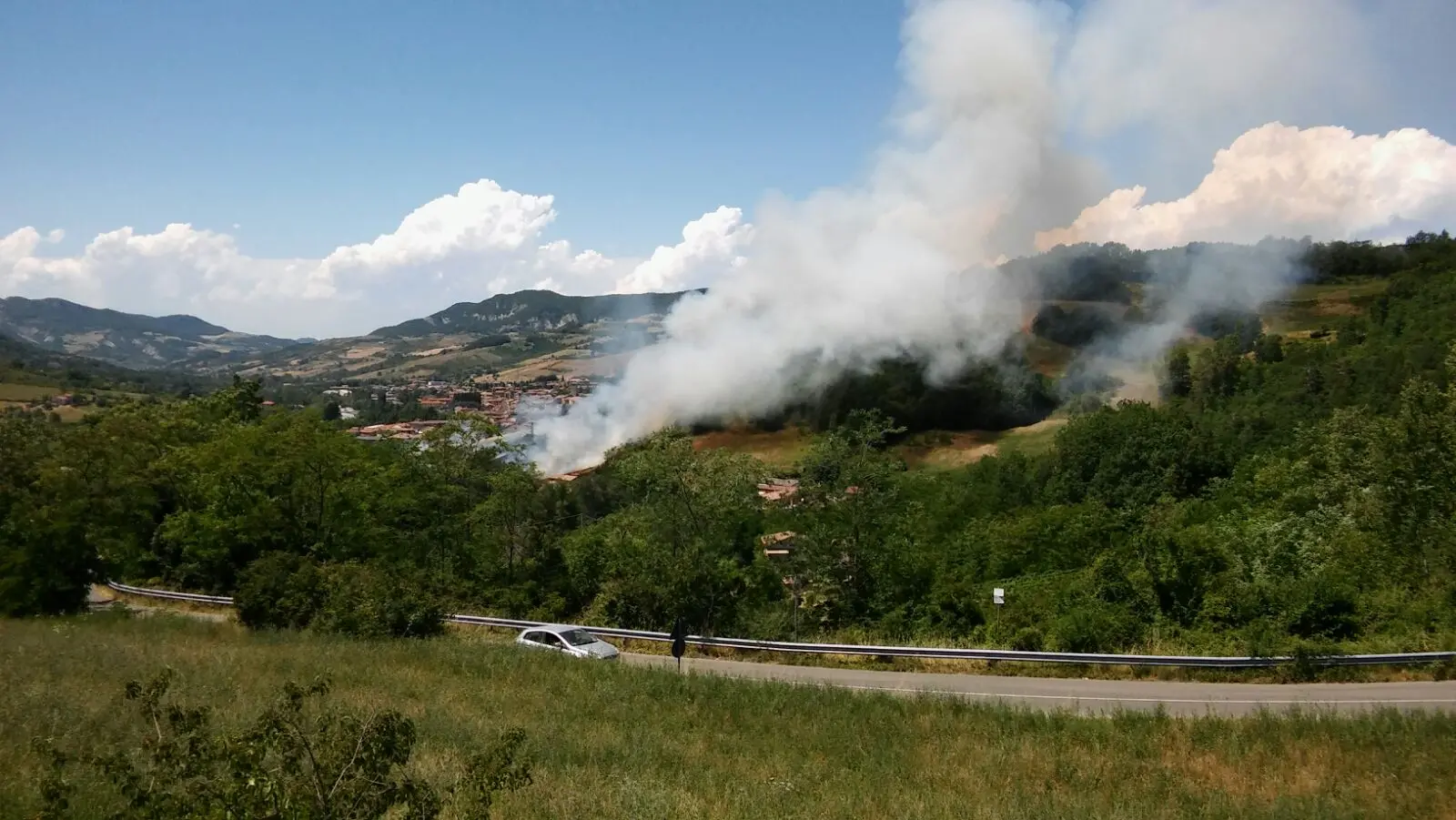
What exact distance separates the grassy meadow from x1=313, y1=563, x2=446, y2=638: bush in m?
3.86

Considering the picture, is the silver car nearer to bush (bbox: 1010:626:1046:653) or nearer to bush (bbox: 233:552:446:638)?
bush (bbox: 233:552:446:638)

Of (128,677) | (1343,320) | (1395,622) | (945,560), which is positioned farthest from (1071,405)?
(128,677)

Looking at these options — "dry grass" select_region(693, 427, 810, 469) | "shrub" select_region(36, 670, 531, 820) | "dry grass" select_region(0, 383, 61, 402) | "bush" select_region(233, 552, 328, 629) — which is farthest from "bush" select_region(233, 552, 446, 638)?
"dry grass" select_region(0, 383, 61, 402)

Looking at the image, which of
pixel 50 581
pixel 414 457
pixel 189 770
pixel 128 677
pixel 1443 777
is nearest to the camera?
pixel 189 770

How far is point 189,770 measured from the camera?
177 inches

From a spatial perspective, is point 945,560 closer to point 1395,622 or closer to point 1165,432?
point 1395,622

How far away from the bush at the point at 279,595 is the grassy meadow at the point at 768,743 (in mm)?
5145

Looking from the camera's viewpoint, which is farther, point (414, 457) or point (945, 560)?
point (414, 457)

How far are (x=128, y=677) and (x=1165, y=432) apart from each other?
146ft

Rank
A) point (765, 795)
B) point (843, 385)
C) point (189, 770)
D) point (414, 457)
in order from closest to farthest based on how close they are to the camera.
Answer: point (189, 770) → point (765, 795) → point (414, 457) → point (843, 385)

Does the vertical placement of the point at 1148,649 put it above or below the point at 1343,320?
below

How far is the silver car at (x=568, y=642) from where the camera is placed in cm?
1920

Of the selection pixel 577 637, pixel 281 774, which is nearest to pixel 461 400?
pixel 577 637

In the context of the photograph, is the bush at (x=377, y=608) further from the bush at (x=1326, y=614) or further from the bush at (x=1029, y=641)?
the bush at (x=1326, y=614)
